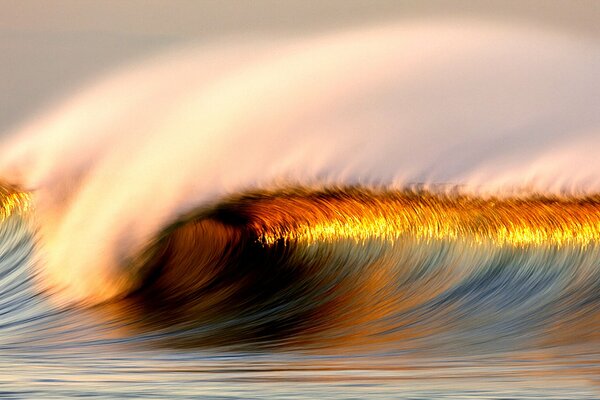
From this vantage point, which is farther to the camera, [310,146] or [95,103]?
[95,103]

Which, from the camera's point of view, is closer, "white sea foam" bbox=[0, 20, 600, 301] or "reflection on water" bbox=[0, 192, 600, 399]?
"reflection on water" bbox=[0, 192, 600, 399]

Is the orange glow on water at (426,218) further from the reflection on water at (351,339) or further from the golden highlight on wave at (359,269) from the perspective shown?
the reflection on water at (351,339)

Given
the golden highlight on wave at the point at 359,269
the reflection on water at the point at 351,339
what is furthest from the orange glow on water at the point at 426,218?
the reflection on water at the point at 351,339

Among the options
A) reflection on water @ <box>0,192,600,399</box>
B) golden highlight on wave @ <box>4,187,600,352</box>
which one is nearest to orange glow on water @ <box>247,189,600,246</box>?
golden highlight on wave @ <box>4,187,600,352</box>

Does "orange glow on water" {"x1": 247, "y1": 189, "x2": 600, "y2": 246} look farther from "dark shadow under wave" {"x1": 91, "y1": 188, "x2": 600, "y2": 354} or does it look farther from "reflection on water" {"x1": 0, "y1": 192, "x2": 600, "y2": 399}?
"reflection on water" {"x1": 0, "y1": 192, "x2": 600, "y2": 399}

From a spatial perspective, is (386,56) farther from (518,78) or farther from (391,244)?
(391,244)

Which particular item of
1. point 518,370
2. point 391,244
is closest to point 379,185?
point 391,244

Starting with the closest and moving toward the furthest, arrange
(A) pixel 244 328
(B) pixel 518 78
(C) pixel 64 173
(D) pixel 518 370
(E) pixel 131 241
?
1. (D) pixel 518 370
2. (A) pixel 244 328
3. (E) pixel 131 241
4. (C) pixel 64 173
5. (B) pixel 518 78

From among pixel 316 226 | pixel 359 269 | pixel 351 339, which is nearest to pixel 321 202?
pixel 316 226

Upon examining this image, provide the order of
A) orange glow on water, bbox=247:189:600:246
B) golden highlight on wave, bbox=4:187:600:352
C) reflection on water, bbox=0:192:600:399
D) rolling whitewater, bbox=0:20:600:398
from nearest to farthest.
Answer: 1. reflection on water, bbox=0:192:600:399
2. rolling whitewater, bbox=0:20:600:398
3. golden highlight on wave, bbox=4:187:600:352
4. orange glow on water, bbox=247:189:600:246
